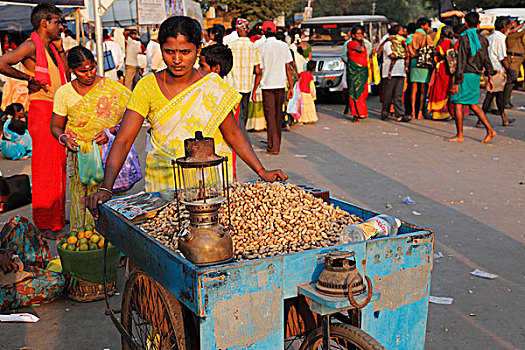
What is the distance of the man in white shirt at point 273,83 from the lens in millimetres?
9117

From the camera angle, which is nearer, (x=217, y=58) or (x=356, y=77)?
(x=217, y=58)

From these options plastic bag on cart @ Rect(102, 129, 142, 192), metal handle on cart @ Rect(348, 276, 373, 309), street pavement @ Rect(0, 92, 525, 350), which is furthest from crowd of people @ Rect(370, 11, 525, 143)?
metal handle on cart @ Rect(348, 276, 373, 309)

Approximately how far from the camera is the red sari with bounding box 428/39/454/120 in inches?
462

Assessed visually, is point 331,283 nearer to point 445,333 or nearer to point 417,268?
point 417,268

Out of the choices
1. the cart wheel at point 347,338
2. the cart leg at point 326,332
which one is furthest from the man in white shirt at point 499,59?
the cart leg at point 326,332

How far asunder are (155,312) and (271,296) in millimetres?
770

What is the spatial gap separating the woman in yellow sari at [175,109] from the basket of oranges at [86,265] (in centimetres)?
115

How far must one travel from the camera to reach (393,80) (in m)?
12.2

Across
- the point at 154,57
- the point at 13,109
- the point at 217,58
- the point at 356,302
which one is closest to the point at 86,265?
the point at 217,58

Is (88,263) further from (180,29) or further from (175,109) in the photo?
(180,29)

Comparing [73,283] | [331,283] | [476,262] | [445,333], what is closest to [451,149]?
[476,262]

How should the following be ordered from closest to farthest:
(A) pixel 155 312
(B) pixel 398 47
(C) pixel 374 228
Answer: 1. (C) pixel 374 228
2. (A) pixel 155 312
3. (B) pixel 398 47

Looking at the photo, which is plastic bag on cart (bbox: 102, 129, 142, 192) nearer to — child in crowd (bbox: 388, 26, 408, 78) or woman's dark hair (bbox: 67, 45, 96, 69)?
woman's dark hair (bbox: 67, 45, 96, 69)

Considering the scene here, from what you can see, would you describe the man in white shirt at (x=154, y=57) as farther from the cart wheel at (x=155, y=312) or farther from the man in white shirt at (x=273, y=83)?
→ the cart wheel at (x=155, y=312)
